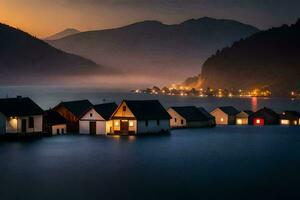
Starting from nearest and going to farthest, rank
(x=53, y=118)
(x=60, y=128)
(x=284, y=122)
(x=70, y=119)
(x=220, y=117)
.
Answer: (x=53, y=118) < (x=60, y=128) < (x=70, y=119) < (x=284, y=122) < (x=220, y=117)

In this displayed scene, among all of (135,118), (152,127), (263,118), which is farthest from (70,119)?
(263,118)

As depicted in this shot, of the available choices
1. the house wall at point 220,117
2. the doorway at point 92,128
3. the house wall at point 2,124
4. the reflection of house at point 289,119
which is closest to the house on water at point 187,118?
the house wall at point 220,117

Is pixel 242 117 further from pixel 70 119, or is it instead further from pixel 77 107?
pixel 70 119

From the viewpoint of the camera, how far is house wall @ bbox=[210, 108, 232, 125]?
111 meters

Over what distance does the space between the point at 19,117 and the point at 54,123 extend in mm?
7421

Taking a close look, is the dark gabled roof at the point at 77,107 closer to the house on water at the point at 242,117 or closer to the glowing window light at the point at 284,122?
the house on water at the point at 242,117

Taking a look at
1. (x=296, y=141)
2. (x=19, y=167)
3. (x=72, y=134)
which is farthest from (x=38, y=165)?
(x=296, y=141)

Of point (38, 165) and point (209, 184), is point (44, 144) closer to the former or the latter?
point (38, 165)

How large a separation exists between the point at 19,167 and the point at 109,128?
84.9 feet

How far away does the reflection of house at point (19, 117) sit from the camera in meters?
66.6

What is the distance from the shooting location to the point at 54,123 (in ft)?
241

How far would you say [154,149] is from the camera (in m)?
60.5

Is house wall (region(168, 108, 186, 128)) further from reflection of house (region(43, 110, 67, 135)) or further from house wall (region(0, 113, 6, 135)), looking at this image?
house wall (region(0, 113, 6, 135))

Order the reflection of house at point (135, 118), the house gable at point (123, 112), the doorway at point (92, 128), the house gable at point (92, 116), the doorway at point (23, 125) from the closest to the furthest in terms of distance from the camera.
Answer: the doorway at point (23, 125), the house gable at point (92, 116), the house gable at point (123, 112), the reflection of house at point (135, 118), the doorway at point (92, 128)
